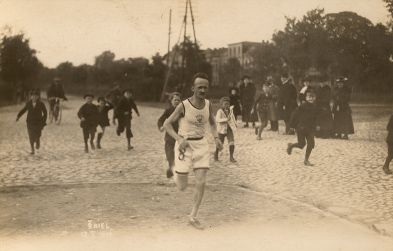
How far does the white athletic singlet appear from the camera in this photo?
200 inches

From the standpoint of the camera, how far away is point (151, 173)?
8.05m

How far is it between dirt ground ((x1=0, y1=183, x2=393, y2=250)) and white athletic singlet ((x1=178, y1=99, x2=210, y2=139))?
1022mm

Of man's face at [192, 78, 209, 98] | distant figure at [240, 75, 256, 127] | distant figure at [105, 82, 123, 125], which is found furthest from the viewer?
distant figure at [240, 75, 256, 127]

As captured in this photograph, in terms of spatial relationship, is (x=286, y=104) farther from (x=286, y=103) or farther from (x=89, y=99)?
(x=89, y=99)

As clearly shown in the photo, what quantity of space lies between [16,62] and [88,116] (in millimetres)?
4176

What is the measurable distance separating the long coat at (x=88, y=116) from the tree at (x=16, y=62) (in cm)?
360

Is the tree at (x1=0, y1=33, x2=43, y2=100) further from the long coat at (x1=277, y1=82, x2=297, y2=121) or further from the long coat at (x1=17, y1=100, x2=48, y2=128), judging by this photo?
the long coat at (x1=277, y1=82, x2=297, y2=121)

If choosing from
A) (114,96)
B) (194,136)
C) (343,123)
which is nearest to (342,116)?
(343,123)

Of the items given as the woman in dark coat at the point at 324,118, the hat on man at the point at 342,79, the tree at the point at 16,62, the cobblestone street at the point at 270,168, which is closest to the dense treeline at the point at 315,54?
the tree at the point at 16,62

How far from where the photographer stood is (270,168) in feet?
26.7

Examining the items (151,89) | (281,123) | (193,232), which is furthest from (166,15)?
(151,89)

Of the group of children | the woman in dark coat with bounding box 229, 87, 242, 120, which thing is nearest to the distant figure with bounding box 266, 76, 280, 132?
the woman in dark coat with bounding box 229, 87, 242, 120

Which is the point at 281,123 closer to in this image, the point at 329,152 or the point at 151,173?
the point at 329,152

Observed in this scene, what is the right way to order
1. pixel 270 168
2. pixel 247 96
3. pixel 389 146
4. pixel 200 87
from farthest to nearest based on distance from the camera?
pixel 247 96
pixel 270 168
pixel 389 146
pixel 200 87
